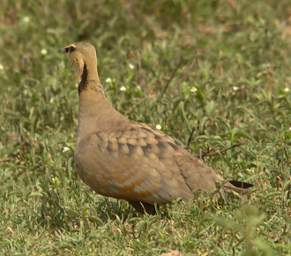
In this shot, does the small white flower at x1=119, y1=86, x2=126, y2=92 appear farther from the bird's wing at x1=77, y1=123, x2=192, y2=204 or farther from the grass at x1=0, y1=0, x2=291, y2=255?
the bird's wing at x1=77, y1=123, x2=192, y2=204

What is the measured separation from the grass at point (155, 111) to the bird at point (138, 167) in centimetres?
14

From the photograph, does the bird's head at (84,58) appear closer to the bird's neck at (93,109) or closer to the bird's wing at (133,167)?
the bird's neck at (93,109)

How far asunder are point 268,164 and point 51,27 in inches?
179

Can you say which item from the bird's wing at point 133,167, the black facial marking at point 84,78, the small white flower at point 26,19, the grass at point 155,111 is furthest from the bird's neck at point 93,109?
the small white flower at point 26,19

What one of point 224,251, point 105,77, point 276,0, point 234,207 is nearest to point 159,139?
point 234,207

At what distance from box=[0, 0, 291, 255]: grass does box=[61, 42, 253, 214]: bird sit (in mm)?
140

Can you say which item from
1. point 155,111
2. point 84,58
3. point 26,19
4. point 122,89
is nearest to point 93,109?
point 84,58

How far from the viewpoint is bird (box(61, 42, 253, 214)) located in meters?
6.94

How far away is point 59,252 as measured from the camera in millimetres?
6625

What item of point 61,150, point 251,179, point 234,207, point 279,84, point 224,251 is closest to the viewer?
point 224,251

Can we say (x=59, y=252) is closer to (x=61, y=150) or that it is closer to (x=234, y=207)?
(x=234, y=207)

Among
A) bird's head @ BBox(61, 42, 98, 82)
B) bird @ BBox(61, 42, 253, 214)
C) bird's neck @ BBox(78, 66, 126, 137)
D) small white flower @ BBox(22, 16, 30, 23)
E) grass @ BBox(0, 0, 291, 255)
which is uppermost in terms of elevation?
bird's head @ BBox(61, 42, 98, 82)

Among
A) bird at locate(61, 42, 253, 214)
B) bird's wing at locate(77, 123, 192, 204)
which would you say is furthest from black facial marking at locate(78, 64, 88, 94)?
bird's wing at locate(77, 123, 192, 204)

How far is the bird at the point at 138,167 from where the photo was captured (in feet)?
22.8
